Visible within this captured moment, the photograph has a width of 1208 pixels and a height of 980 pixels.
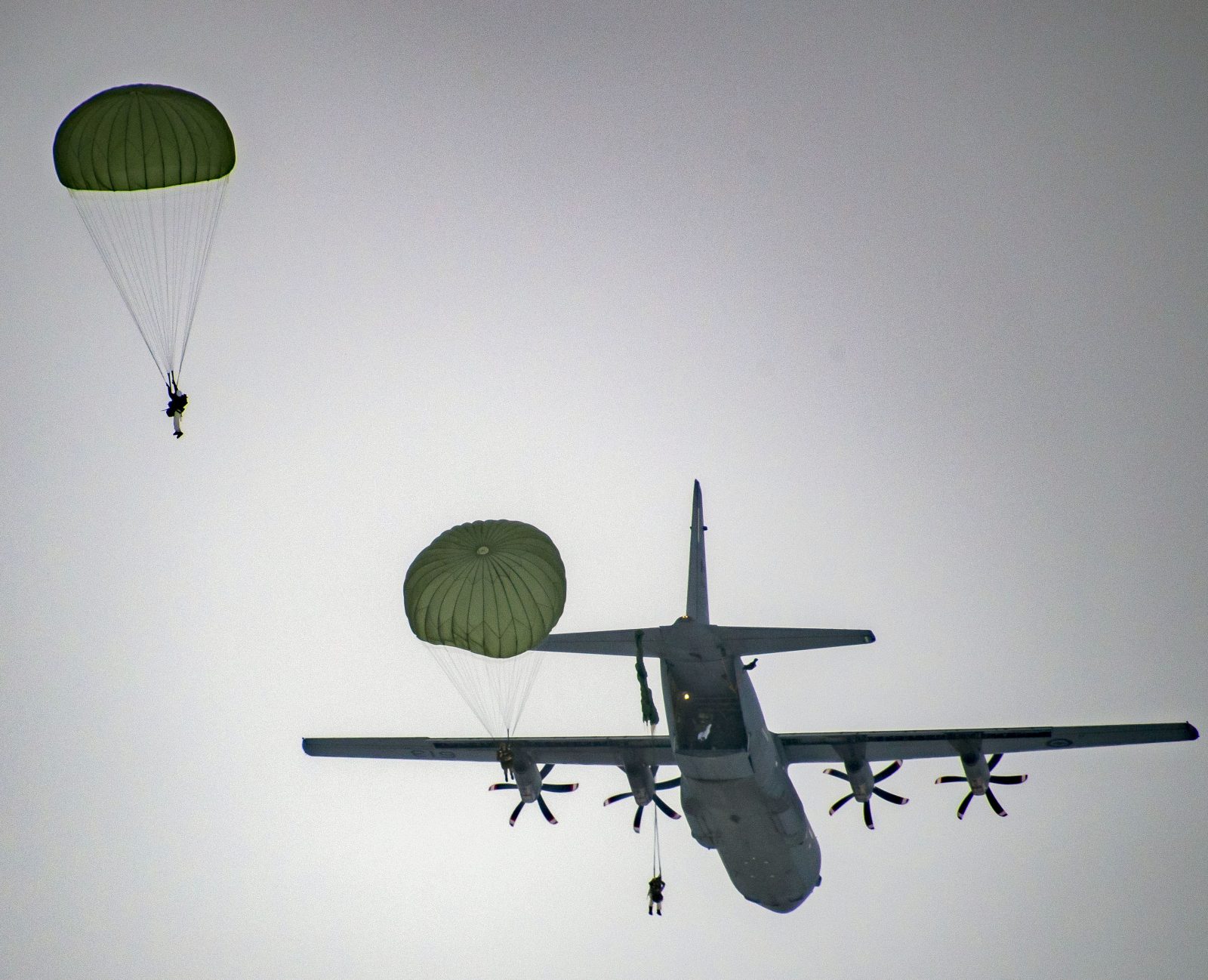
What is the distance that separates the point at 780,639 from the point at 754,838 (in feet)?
22.1

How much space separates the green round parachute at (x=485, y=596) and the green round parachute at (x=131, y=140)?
1276 cm

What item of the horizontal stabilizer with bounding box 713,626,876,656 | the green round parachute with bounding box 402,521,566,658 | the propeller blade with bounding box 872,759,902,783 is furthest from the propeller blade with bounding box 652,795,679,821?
the green round parachute with bounding box 402,521,566,658

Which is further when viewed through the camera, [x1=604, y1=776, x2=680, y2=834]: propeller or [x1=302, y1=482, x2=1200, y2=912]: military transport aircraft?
[x1=604, y1=776, x2=680, y2=834]: propeller

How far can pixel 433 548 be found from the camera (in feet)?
93.9

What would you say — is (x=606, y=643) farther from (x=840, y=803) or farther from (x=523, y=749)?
(x=840, y=803)

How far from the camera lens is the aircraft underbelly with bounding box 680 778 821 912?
28.9m

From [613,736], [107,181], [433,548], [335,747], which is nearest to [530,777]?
[613,736]

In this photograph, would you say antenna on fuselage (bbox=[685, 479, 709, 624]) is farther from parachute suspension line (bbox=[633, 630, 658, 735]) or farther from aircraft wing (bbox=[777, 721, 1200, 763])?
aircraft wing (bbox=[777, 721, 1200, 763])

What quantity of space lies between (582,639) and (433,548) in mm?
4689

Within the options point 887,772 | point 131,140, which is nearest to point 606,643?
point 887,772

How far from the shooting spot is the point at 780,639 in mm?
27281

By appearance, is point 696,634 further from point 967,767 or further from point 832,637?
Result: point 967,767

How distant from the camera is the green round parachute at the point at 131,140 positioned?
93.0 feet

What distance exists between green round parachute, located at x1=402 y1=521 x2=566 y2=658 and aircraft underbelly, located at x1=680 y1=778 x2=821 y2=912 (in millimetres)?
6339
